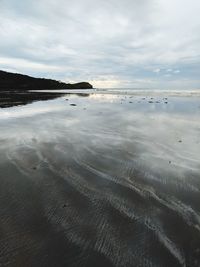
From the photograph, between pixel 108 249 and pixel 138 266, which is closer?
pixel 138 266

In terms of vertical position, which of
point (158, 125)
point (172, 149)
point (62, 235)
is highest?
point (62, 235)

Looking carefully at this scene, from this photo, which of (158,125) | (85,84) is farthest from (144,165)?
(85,84)

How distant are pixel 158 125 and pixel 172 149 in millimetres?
5690

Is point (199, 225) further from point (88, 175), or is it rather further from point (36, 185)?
point (36, 185)

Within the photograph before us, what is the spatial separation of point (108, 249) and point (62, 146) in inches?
241

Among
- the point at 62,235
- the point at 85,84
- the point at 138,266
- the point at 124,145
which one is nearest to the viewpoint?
the point at 138,266

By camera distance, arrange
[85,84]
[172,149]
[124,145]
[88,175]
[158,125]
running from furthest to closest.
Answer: [85,84] → [158,125] → [124,145] → [172,149] → [88,175]

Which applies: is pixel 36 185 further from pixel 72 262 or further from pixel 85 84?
pixel 85 84

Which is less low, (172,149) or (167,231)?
(167,231)

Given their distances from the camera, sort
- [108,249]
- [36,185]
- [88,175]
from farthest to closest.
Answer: [88,175] < [36,185] < [108,249]

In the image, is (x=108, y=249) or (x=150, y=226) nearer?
(x=108, y=249)

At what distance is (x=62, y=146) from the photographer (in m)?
9.48

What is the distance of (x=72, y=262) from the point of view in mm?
3457

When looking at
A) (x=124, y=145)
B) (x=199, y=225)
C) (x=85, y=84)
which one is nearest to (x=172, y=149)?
(x=124, y=145)
